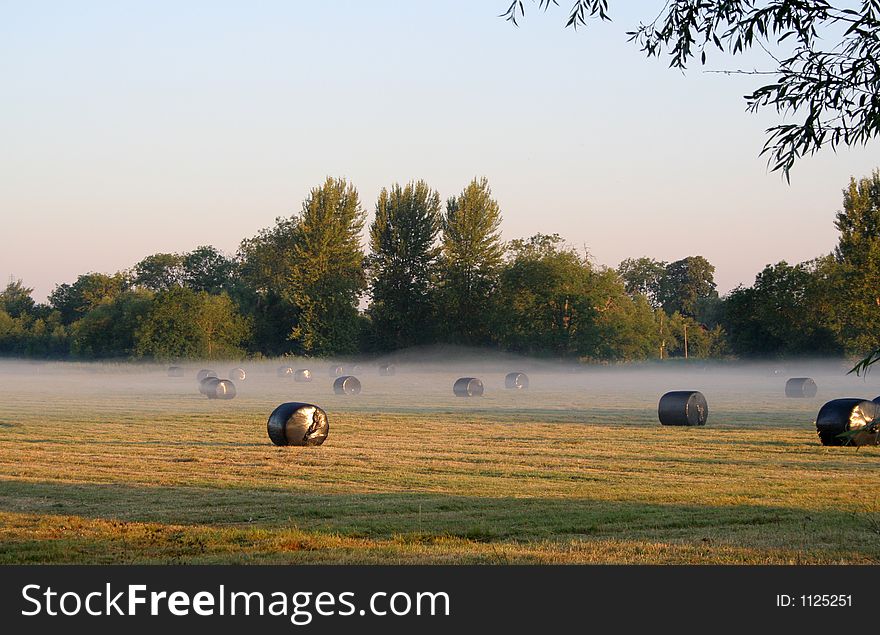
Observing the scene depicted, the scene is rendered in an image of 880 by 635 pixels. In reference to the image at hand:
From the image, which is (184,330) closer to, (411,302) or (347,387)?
(411,302)

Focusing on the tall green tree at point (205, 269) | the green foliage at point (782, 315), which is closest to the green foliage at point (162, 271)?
the tall green tree at point (205, 269)

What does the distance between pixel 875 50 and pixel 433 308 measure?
3202 inches

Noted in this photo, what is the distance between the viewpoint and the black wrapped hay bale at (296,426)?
22516 mm

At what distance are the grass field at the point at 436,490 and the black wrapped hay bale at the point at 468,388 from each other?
13.1 metres

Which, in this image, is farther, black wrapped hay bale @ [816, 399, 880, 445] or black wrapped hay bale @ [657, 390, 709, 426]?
black wrapped hay bale @ [657, 390, 709, 426]

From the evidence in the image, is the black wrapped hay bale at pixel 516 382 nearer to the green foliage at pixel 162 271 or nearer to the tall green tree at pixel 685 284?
the green foliage at pixel 162 271

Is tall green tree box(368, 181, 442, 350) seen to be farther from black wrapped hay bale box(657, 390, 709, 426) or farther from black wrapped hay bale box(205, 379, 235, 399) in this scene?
black wrapped hay bale box(657, 390, 709, 426)

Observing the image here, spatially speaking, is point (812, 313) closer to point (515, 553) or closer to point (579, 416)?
point (579, 416)

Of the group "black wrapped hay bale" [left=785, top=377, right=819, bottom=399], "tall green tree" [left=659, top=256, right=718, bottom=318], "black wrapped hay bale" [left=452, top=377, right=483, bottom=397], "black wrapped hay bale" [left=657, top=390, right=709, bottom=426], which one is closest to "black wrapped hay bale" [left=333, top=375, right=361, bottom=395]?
"black wrapped hay bale" [left=452, top=377, right=483, bottom=397]

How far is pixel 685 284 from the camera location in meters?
144

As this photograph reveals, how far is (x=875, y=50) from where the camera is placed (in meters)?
7.83

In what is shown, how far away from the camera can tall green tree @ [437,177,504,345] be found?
291 feet

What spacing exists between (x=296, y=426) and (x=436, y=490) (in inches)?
293

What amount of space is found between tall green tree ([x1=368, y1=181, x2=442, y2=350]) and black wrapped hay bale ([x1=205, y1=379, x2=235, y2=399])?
43313mm
